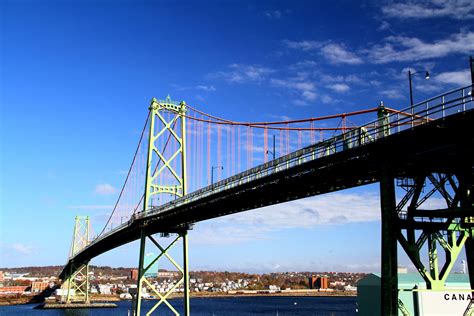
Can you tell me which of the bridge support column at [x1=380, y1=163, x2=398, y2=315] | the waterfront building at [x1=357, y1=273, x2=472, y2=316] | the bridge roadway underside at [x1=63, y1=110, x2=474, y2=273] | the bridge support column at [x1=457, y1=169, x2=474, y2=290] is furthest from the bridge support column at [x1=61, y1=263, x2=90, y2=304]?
the bridge support column at [x1=380, y1=163, x2=398, y2=315]

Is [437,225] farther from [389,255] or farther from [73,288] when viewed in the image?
[73,288]

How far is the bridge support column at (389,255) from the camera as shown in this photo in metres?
26.2

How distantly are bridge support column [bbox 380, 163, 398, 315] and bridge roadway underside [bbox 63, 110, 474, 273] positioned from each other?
1.90 metres

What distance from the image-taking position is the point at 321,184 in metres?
38.2

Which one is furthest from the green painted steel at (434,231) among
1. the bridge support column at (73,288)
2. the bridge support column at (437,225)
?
the bridge support column at (73,288)

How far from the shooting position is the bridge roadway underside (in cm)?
2533

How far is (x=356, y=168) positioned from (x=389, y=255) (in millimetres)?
7377

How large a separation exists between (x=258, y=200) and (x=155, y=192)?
18.2 meters

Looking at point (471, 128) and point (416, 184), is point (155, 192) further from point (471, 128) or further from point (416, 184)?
point (471, 128)

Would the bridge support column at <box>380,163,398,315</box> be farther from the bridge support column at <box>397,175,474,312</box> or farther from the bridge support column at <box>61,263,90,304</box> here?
the bridge support column at <box>61,263,90,304</box>

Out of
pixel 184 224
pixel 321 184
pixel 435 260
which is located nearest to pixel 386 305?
pixel 435 260

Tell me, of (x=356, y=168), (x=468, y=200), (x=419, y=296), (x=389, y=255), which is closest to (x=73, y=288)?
(x=419, y=296)

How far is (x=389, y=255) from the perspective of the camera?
1041 inches

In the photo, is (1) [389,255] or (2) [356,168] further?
(2) [356,168]
